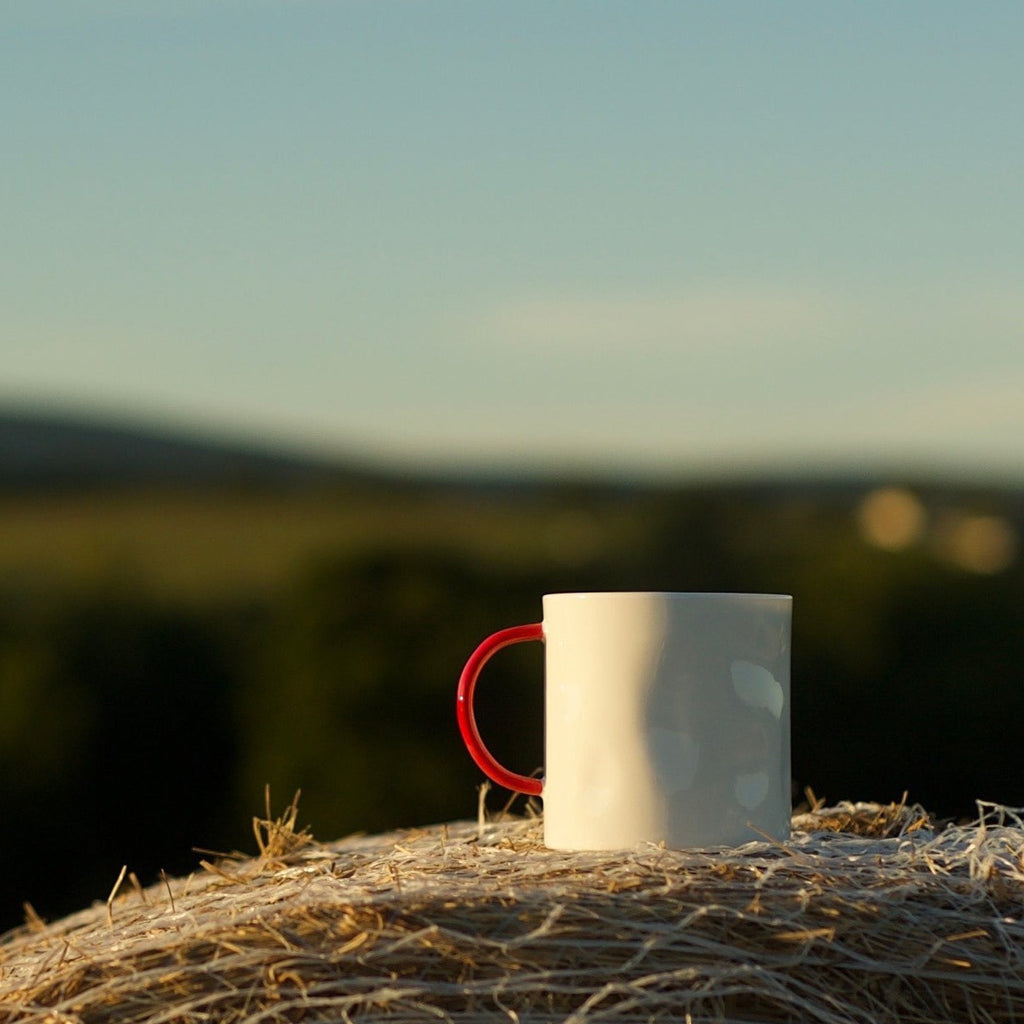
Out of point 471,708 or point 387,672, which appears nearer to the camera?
point 471,708

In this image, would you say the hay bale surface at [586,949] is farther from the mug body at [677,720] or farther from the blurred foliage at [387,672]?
the blurred foliage at [387,672]

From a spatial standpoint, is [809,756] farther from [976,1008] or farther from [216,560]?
[976,1008]

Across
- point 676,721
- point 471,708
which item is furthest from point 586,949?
point 471,708

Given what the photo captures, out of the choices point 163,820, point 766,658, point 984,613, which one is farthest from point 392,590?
point 766,658

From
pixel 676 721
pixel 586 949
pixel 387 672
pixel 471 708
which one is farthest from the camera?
pixel 387 672

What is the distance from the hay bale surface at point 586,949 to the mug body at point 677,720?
53 millimetres

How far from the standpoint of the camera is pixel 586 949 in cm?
91

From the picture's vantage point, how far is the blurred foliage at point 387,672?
3.85 metres

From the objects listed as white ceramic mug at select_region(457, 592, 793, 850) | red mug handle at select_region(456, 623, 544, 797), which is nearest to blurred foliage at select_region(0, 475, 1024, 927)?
red mug handle at select_region(456, 623, 544, 797)

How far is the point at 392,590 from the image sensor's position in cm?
385

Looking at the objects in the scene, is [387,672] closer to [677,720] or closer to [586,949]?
[677,720]

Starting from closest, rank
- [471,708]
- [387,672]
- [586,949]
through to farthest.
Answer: [586,949]
[471,708]
[387,672]

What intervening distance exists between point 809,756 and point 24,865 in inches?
89.5

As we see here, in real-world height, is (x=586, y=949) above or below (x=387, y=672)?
above
